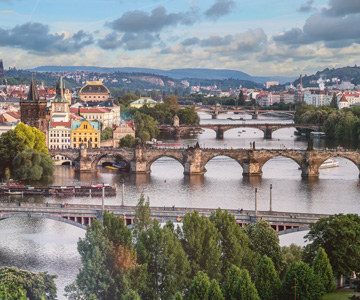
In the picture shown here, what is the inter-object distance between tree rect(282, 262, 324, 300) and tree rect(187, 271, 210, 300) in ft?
7.45

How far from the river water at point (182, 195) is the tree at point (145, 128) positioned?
1072cm

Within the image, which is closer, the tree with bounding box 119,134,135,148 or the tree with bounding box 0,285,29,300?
the tree with bounding box 0,285,29,300

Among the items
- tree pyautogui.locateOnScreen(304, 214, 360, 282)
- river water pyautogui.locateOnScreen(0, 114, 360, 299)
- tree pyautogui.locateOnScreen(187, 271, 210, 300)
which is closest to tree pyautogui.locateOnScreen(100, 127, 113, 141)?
river water pyautogui.locateOnScreen(0, 114, 360, 299)

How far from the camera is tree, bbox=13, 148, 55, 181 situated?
4688 centimetres

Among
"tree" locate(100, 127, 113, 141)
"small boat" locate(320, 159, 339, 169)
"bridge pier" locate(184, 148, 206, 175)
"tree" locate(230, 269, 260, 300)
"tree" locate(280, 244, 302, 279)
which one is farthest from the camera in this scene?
"tree" locate(100, 127, 113, 141)

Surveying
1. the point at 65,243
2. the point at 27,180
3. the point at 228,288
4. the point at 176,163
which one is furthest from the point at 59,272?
the point at 176,163

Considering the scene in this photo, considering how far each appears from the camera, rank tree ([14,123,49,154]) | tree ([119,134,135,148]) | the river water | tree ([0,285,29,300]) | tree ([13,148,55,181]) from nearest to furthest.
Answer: tree ([0,285,29,300]), the river water, tree ([13,148,55,181]), tree ([14,123,49,154]), tree ([119,134,135,148])

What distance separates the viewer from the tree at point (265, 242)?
23984 mm

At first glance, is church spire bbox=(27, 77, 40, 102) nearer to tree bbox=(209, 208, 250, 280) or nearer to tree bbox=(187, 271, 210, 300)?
tree bbox=(209, 208, 250, 280)

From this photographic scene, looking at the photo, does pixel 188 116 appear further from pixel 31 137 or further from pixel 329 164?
pixel 31 137

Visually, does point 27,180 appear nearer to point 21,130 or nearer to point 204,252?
point 21,130

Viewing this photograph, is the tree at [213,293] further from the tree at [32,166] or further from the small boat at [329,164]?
the small boat at [329,164]

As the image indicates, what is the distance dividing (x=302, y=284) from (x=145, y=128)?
176 ft

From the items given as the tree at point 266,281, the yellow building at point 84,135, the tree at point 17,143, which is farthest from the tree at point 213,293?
the yellow building at point 84,135
